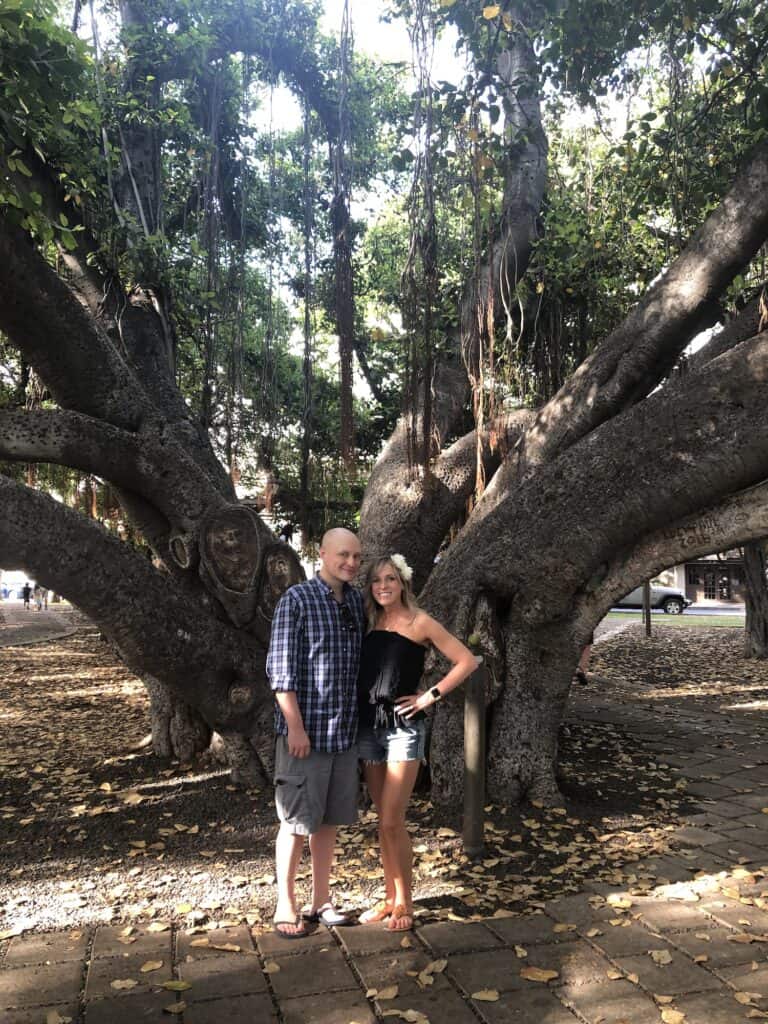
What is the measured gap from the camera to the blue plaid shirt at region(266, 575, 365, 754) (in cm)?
339

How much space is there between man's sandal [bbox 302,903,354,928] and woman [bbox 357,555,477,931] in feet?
0.27

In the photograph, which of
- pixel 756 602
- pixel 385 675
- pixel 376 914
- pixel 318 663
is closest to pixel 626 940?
pixel 376 914

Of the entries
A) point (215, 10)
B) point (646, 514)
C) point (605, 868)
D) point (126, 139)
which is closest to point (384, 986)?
point (605, 868)

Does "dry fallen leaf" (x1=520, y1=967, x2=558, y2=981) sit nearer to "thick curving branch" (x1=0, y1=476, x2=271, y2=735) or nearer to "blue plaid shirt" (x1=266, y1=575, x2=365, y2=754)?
"blue plaid shirt" (x1=266, y1=575, x2=365, y2=754)

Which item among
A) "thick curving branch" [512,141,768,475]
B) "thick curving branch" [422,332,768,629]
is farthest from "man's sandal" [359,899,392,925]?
"thick curving branch" [512,141,768,475]

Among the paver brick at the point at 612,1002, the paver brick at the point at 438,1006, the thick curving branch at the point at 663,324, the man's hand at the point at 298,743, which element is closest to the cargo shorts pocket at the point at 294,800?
the man's hand at the point at 298,743

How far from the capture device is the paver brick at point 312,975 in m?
2.98

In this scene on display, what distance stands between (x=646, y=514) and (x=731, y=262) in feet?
6.61

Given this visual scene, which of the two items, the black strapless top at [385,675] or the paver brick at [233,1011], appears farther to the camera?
the black strapless top at [385,675]

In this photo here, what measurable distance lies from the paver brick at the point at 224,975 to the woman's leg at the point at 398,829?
2.07 ft

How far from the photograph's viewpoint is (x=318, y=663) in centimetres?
342

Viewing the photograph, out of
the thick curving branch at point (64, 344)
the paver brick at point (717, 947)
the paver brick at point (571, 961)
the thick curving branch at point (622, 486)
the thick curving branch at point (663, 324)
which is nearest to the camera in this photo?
the paver brick at point (571, 961)

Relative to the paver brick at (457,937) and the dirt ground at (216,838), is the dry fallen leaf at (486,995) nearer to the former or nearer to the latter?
the paver brick at (457,937)

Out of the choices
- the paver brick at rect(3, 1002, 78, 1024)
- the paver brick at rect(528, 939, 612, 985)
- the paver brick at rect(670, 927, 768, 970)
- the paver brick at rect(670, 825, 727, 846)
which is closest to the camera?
the paver brick at rect(3, 1002, 78, 1024)
